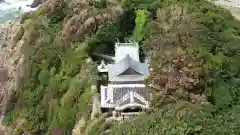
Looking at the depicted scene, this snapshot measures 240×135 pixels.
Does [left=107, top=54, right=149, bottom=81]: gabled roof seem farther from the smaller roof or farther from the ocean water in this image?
the ocean water

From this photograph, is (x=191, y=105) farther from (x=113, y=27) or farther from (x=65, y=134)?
(x=113, y=27)

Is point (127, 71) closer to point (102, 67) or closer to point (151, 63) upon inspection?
point (151, 63)

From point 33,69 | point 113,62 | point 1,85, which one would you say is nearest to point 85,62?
point 113,62

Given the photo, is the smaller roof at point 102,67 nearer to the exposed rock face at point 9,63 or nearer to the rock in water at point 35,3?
A: the exposed rock face at point 9,63

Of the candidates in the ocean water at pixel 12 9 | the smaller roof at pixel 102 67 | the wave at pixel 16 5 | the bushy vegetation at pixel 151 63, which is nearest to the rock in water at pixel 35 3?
the ocean water at pixel 12 9

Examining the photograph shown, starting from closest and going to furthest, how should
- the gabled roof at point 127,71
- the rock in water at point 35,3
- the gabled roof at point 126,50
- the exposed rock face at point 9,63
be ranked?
1. the gabled roof at point 127,71
2. the gabled roof at point 126,50
3. the exposed rock face at point 9,63
4. the rock in water at point 35,3

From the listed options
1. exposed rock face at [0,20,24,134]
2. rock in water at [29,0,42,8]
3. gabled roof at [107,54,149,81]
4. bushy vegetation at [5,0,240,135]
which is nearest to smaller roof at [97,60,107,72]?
bushy vegetation at [5,0,240,135]
